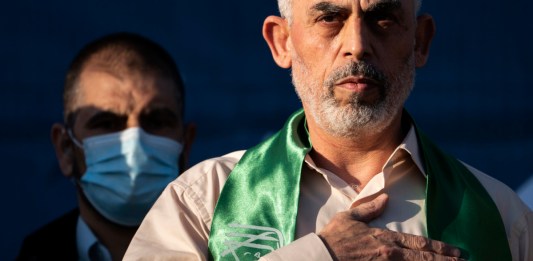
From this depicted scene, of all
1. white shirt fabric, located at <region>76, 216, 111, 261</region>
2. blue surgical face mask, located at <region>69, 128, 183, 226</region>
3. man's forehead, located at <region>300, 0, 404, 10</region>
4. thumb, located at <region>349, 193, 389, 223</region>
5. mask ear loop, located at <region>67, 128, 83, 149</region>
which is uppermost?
man's forehead, located at <region>300, 0, 404, 10</region>

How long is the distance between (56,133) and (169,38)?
0.72 metres

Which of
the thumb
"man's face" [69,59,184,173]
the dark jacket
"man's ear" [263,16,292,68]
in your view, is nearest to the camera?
the thumb

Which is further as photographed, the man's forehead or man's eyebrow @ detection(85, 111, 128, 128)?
man's eyebrow @ detection(85, 111, 128, 128)

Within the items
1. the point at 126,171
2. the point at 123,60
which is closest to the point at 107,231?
the point at 126,171

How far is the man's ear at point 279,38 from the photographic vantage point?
373cm

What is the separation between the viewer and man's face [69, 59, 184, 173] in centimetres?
496

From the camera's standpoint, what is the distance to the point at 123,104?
4.95m

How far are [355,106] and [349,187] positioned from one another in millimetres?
239

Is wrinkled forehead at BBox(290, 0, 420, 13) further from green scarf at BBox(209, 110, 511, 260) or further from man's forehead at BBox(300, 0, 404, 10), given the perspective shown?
green scarf at BBox(209, 110, 511, 260)

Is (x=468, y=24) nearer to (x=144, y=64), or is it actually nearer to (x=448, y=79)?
(x=448, y=79)

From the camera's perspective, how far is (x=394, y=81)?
3.42 metres

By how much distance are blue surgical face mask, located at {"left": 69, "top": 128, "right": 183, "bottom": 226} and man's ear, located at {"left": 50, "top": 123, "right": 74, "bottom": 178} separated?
0.07 m

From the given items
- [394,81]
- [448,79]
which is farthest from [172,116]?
[394,81]

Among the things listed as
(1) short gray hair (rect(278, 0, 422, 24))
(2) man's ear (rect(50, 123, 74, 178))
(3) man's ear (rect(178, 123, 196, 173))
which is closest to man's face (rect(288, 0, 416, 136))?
(1) short gray hair (rect(278, 0, 422, 24))
